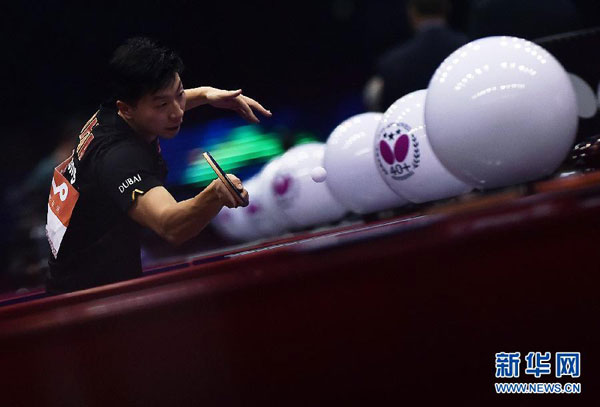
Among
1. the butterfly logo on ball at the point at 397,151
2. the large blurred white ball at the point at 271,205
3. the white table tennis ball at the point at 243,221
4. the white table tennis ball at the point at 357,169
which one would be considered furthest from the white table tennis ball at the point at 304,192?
the butterfly logo on ball at the point at 397,151

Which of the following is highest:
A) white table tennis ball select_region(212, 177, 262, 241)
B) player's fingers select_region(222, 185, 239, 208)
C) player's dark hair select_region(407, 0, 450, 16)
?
player's dark hair select_region(407, 0, 450, 16)

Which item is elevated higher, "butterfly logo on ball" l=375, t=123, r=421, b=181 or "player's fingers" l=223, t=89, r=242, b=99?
"player's fingers" l=223, t=89, r=242, b=99

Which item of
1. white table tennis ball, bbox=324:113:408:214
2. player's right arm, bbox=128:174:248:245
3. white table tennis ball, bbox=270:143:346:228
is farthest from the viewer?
white table tennis ball, bbox=270:143:346:228

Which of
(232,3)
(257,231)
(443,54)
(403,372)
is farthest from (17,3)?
(403,372)

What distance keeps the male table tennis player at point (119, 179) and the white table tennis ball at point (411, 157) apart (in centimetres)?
54

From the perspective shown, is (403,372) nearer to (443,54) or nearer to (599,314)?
(599,314)

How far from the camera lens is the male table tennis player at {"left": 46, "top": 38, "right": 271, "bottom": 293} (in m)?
1.32

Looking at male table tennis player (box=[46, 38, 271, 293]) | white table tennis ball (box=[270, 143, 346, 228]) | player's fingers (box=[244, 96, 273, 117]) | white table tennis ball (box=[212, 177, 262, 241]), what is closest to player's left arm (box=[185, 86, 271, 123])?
player's fingers (box=[244, 96, 273, 117])

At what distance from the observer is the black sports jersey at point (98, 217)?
1415mm

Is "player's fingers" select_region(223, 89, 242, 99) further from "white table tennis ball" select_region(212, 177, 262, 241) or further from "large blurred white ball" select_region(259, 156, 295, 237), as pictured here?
"white table tennis ball" select_region(212, 177, 262, 241)

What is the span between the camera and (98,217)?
1.50 m

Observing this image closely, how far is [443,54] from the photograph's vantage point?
2393mm

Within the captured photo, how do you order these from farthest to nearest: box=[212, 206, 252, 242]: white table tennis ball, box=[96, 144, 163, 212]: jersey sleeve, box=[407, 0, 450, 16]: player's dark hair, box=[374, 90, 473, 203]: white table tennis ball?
1. box=[212, 206, 252, 242]: white table tennis ball
2. box=[407, 0, 450, 16]: player's dark hair
3. box=[374, 90, 473, 203]: white table tennis ball
4. box=[96, 144, 163, 212]: jersey sleeve

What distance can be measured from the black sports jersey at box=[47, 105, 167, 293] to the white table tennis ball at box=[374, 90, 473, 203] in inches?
22.4
